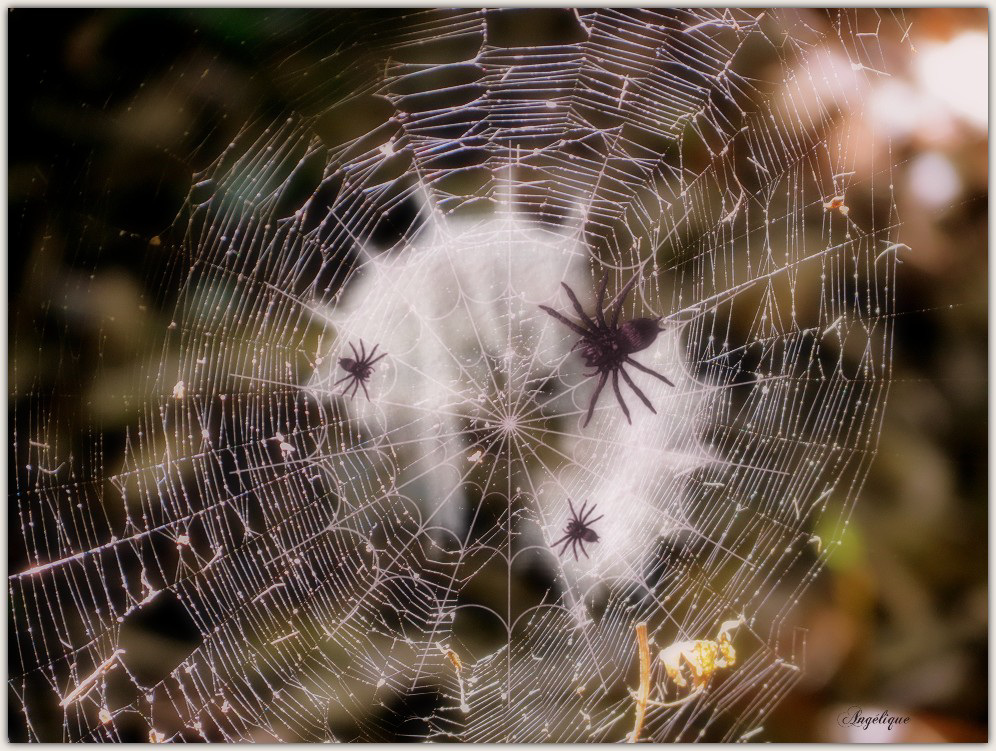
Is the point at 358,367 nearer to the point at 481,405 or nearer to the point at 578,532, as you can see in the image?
the point at 481,405

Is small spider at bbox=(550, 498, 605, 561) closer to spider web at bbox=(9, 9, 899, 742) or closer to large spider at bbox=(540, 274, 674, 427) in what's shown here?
spider web at bbox=(9, 9, 899, 742)

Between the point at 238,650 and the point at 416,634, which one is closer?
the point at 238,650

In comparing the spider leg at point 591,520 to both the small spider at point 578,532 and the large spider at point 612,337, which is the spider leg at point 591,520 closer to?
the small spider at point 578,532

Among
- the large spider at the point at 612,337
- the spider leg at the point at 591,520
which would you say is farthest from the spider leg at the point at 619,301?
the spider leg at the point at 591,520

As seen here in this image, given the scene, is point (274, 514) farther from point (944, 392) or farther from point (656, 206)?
point (944, 392)

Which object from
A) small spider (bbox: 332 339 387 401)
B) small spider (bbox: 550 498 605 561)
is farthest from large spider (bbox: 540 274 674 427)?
small spider (bbox: 332 339 387 401)

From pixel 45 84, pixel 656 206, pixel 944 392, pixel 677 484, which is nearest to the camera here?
pixel 45 84

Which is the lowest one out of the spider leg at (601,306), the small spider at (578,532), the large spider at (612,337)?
the small spider at (578,532)

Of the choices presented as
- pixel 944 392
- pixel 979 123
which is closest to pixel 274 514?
pixel 944 392
